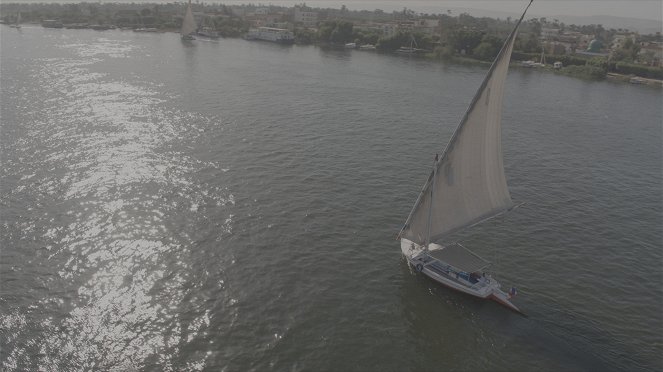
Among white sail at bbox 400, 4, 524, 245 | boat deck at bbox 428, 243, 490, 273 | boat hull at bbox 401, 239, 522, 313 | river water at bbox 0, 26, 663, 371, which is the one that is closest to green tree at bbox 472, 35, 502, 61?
river water at bbox 0, 26, 663, 371

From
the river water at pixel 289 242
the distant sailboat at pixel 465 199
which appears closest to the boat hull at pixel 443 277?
the distant sailboat at pixel 465 199

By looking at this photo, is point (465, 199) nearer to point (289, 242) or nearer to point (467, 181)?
point (467, 181)

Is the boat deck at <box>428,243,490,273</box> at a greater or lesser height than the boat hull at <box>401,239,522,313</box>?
greater

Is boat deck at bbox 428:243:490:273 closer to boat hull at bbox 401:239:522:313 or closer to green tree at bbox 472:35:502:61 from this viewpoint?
boat hull at bbox 401:239:522:313

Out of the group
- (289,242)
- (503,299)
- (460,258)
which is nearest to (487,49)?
(460,258)

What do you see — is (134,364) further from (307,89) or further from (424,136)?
(307,89)

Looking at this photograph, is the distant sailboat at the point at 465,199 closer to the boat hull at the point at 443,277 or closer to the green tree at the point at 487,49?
the boat hull at the point at 443,277

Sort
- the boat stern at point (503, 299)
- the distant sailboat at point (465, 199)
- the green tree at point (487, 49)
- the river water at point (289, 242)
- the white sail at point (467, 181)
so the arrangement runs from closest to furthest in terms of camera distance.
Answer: the river water at point (289, 242) < the boat stern at point (503, 299) < the distant sailboat at point (465, 199) < the white sail at point (467, 181) < the green tree at point (487, 49)
